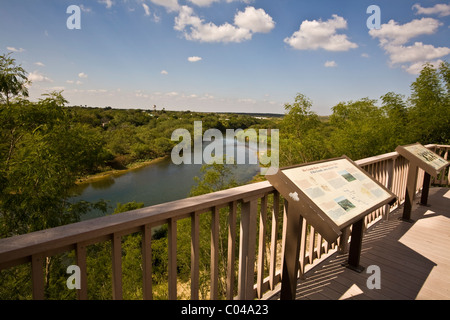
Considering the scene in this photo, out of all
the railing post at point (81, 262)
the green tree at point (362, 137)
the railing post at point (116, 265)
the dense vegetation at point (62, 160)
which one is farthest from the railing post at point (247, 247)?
the green tree at point (362, 137)

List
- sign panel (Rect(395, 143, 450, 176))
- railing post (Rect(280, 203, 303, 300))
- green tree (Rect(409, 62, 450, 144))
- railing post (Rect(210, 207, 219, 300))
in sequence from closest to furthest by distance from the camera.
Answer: railing post (Rect(210, 207, 219, 300))
railing post (Rect(280, 203, 303, 300))
sign panel (Rect(395, 143, 450, 176))
green tree (Rect(409, 62, 450, 144))

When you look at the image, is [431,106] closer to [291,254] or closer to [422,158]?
[422,158]

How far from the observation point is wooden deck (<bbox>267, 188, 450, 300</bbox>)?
1938 mm

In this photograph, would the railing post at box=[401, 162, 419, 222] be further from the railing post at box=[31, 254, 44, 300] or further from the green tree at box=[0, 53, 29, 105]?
the green tree at box=[0, 53, 29, 105]

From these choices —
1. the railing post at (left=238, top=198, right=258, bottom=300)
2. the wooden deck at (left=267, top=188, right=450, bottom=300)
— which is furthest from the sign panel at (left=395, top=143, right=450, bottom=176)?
A: the railing post at (left=238, top=198, right=258, bottom=300)

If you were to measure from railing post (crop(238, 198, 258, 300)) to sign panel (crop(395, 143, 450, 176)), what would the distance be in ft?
9.19

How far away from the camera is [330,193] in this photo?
163cm

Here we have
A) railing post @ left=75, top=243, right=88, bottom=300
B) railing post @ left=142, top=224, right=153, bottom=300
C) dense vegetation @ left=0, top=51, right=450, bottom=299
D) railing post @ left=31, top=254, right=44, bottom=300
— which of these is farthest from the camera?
dense vegetation @ left=0, top=51, right=450, bottom=299

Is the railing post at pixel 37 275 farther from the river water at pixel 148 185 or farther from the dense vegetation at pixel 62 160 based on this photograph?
the river water at pixel 148 185

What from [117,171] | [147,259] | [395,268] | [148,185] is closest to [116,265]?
[147,259]

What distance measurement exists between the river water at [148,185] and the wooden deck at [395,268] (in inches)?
834

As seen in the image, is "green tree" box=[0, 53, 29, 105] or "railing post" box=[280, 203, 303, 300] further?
"green tree" box=[0, 53, 29, 105]

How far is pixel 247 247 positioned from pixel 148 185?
28.9 metres

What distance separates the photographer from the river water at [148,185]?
25.3 m
